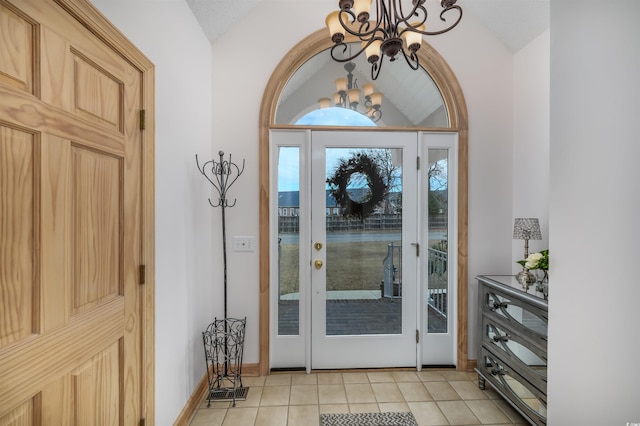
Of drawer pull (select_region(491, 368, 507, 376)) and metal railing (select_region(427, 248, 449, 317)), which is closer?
drawer pull (select_region(491, 368, 507, 376))

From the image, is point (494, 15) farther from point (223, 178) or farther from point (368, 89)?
point (223, 178)

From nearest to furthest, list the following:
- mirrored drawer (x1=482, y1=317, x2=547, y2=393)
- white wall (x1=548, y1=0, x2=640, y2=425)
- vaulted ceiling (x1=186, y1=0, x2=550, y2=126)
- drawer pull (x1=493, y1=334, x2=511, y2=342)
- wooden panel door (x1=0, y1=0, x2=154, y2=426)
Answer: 1. white wall (x1=548, y1=0, x2=640, y2=425)
2. wooden panel door (x1=0, y1=0, x2=154, y2=426)
3. mirrored drawer (x1=482, y1=317, x2=547, y2=393)
4. drawer pull (x1=493, y1=334, x2=511, y2=342)
5. vaulted ceiling (x1=186, y1=0, x2=550, y2=126)

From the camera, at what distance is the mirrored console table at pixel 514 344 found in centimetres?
175

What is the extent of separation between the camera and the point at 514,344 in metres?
2.00

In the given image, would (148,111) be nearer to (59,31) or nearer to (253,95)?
(59,31)

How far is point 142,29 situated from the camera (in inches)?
59.1

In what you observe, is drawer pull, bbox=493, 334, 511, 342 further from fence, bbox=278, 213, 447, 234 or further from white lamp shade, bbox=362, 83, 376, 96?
white lamp shade, bbox=362, 83, 376, 96

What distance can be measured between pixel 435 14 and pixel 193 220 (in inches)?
101

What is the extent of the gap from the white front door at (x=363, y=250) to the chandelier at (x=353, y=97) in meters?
0.23

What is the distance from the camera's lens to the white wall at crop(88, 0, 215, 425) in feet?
5.33

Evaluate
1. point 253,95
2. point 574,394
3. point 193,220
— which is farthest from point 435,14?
point 574,394

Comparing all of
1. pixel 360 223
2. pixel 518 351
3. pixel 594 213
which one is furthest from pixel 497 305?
pixel 594 213

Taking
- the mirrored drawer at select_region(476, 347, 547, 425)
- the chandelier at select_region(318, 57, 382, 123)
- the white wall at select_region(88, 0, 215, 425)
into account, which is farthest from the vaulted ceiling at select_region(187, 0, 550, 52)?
the mirrored drawer at select_region(476, 347, 547, 425)

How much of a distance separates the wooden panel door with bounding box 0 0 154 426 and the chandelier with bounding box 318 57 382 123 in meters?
1.59
